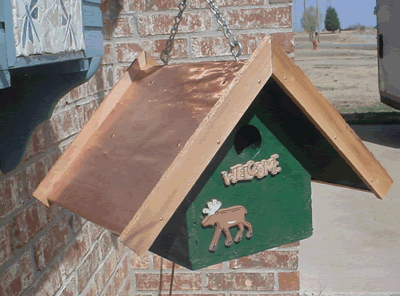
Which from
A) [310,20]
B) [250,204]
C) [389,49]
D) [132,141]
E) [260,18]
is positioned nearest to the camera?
[132,141]

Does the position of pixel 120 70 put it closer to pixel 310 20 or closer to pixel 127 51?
pixel 127 51

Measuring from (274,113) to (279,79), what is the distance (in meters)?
0.18

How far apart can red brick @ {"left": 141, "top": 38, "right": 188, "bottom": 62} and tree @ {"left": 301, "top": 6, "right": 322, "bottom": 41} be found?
46.9 m

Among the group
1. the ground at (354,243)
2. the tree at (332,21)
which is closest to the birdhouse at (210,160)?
the ground at (354,243)

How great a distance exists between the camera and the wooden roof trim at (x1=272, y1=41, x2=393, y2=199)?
989mm

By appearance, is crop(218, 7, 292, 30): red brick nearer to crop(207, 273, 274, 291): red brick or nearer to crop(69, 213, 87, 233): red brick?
crop(69, 213, 87, 233): red brick

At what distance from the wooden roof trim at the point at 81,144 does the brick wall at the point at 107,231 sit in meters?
0.13

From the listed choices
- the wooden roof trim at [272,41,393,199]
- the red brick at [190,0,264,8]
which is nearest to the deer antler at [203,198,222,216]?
the wooden roof trim at [272,41,393,199]

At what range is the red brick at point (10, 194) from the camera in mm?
1102

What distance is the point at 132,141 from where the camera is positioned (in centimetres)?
104

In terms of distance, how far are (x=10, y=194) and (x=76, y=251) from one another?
51 centimetres

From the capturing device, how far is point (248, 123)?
113cm

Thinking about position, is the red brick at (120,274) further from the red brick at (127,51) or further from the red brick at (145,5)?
the red brick at (145,5)

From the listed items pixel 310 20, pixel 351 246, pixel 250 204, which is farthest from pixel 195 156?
pixel 310 20
